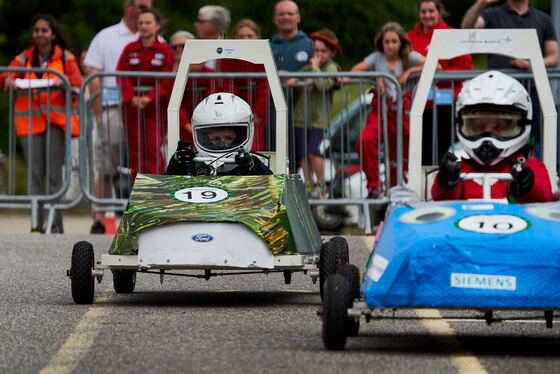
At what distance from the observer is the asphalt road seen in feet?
23.4

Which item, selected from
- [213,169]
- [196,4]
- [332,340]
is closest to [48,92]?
[213,169]

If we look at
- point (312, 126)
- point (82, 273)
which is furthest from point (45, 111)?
point (82, 273)

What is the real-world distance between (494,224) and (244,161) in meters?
3.31

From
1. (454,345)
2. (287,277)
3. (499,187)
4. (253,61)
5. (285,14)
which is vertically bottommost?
(287,277)

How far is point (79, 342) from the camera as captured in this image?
7938 millimetres

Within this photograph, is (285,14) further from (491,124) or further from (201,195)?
(491,124)

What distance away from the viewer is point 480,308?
720cm

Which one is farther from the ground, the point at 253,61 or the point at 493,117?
the point at 253,61

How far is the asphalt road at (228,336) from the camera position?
712cm

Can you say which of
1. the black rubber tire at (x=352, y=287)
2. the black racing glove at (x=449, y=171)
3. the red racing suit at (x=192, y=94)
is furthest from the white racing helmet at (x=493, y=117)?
the red racing suit at (x=192, y=94)

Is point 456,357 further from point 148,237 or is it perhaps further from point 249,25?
point 249,25

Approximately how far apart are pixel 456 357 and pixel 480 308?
321mm

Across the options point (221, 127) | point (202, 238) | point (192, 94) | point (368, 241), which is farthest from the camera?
point (192, 94)

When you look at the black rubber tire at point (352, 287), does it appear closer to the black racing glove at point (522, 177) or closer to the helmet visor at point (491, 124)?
the black racing glove at point (522, 177)
